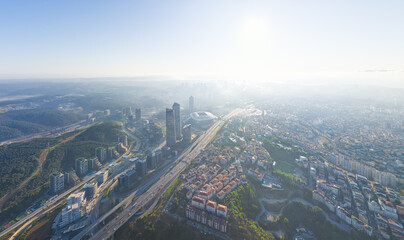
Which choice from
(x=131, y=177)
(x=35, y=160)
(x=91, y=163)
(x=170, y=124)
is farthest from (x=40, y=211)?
(x=170, y=124)

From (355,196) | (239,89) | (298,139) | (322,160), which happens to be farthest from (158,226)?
(239,89)

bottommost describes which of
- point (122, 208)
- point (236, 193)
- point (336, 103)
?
point (122, 208)

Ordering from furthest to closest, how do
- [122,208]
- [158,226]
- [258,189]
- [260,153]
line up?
[260,153] < [258,189] < [122,208] < [158,226]

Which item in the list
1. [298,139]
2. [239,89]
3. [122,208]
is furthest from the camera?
[239,89]

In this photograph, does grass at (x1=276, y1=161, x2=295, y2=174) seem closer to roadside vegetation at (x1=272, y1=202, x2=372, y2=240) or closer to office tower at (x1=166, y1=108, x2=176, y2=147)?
roadside vegetation at (x1=272, y1=202, x2=372, y2=240)

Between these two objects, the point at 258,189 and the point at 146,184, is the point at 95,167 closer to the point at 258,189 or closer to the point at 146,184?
the point at 146,184

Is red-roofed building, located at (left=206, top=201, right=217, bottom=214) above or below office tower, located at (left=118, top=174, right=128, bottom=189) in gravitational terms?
above

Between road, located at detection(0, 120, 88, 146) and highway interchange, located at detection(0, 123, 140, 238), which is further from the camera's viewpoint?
road, located at detection(0, 120, 88, 146)

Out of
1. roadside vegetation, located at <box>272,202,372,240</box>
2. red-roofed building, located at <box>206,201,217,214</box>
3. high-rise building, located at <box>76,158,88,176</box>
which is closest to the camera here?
roadside vegetation, located at <box>272,202,372,240</box>

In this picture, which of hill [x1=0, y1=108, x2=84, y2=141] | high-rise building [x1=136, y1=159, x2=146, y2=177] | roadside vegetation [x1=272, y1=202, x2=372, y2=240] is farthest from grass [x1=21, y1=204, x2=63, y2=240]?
hill [x1=0, y1=108, x2=84, y2=141]

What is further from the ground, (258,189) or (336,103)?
(336,103)
